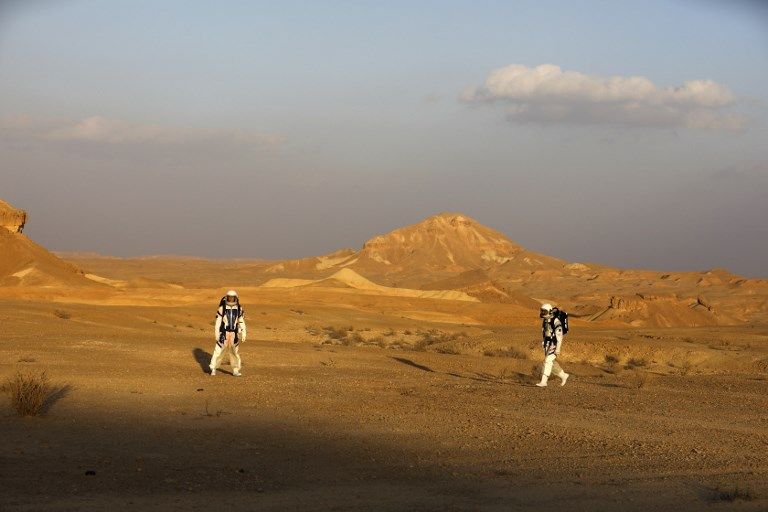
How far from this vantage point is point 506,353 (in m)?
34.8

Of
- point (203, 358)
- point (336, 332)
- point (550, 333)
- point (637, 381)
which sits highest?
point (550, 333)

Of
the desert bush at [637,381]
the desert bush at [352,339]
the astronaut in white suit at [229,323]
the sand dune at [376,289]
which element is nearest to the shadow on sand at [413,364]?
the desert bush at [637,381]

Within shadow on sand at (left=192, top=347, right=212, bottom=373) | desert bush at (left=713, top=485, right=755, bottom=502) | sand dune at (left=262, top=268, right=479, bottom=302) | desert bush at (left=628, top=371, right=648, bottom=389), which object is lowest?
desert bush at (left=713, top=485, right=755, bottom=502)

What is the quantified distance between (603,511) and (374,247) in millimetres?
135846

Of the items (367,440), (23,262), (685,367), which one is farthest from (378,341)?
(23,262)

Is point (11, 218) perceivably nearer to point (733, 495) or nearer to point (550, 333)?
point (550, 333)

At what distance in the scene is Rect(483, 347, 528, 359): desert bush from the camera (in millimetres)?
34219

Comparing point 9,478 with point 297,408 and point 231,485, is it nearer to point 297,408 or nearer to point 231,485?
point 231,485

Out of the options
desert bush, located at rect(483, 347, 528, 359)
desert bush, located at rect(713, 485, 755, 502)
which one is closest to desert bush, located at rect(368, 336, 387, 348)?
desert bush, located at rect(483, 347, 528, 359)

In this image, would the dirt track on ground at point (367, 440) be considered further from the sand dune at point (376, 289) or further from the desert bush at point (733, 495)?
the sand dune at point (376, 289)

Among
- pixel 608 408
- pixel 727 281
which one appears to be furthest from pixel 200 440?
pixel 727 281

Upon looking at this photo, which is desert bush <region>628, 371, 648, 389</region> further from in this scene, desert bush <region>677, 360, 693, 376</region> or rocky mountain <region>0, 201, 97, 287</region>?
rocky mountain <region>0, 201, 97, 287</region>

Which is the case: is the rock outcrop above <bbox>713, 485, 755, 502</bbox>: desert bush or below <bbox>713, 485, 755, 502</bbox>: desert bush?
above

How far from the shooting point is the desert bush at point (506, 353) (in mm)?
34219
